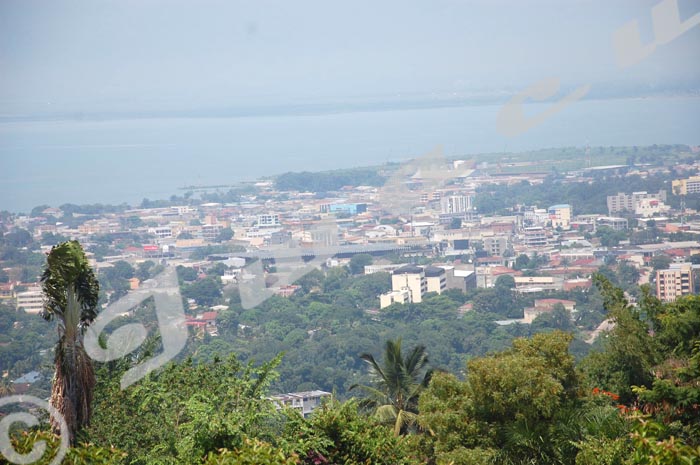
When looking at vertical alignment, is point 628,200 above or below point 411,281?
above

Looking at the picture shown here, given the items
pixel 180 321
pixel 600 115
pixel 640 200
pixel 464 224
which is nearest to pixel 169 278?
pixel 180 321

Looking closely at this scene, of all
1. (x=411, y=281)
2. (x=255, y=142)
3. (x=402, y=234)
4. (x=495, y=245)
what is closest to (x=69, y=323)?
(x=411, y=281)

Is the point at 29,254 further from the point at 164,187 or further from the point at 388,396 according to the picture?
the point at 388,396

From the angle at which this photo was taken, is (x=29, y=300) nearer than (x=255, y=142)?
Yes

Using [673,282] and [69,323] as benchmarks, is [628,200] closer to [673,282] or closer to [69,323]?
[673,282]

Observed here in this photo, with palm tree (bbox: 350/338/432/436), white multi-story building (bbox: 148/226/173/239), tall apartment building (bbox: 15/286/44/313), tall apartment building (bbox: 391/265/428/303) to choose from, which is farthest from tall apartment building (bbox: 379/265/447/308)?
palm tree (bbox: 350/338/432/436)
